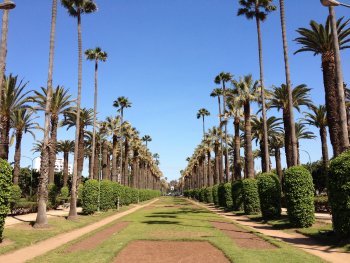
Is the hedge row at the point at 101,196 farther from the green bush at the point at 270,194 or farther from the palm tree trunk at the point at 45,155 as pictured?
the green bush at the point at 270,194

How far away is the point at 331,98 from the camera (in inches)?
1148

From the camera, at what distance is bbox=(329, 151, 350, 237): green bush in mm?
16703

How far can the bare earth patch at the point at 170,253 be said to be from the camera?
13.7 metres

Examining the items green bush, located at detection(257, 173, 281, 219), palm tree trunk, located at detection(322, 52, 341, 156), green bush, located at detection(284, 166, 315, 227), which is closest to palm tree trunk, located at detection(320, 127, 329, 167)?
palm tree trunk, located at detection(322, 52, 341, 156)

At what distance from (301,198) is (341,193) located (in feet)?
20.8

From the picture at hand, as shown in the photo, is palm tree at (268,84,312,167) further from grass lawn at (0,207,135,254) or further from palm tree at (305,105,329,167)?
grass lawn at (0,207,135,254)

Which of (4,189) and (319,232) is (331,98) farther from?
(4,189)

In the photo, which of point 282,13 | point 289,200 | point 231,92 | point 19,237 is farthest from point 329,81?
point 19,237

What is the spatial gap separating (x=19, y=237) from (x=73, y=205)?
12260mm

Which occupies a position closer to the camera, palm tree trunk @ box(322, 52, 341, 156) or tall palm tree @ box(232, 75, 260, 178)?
palm tree trunk @ box(322, 52, 341, 156)

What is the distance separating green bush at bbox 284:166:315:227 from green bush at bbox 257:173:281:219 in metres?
5.08

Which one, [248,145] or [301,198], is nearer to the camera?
[301,198]

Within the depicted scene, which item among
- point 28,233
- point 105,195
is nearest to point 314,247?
point 28,233

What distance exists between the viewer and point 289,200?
23.8 metres
